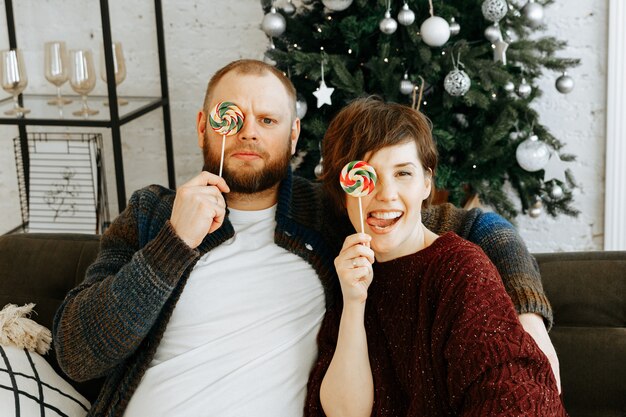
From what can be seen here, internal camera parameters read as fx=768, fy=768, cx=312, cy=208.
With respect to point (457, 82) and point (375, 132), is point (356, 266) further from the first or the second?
point (457, 82)

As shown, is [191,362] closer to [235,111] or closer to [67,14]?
[235,111]

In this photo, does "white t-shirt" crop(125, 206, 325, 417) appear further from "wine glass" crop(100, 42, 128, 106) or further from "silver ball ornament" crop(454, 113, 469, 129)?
"wine glass" crop(100, 42, 128, 106)

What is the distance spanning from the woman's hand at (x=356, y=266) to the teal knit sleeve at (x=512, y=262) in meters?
0.36

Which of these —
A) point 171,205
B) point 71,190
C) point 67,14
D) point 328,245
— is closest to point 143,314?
point 171,205

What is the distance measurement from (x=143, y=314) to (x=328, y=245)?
1.62ft

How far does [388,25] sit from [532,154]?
2.20ft

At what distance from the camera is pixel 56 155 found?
10.7 feet

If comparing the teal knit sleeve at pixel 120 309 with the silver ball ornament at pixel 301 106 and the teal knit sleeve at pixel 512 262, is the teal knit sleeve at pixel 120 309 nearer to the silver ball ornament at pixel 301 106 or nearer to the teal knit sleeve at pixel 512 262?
the teal knit sleeve at pixel 512 262

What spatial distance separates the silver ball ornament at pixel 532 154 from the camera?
8.62 feet

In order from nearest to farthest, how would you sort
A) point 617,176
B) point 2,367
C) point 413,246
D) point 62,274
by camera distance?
point 413,246 < point 2,367 < point 62,274 < point 617,176

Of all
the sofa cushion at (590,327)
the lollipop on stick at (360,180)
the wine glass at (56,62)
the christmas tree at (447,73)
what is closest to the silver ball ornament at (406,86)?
the christmas tree at (447,73)

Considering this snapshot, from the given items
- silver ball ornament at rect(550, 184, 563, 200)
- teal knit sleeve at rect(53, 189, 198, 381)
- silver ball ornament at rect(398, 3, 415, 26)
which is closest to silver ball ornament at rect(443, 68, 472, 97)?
silver ball ornament at rect(398, 3, 415, 26)

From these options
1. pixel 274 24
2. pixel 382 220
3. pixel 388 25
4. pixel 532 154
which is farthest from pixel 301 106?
pixel 382 220

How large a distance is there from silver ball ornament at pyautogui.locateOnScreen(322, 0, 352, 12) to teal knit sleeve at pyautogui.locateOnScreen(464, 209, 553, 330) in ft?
3.16
